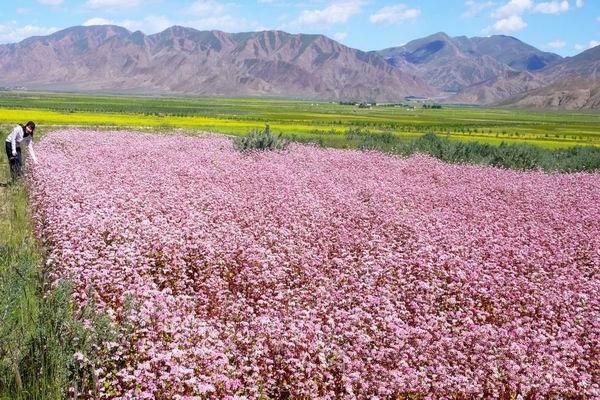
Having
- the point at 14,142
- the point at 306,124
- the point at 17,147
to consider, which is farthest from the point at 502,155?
the point at 306,124

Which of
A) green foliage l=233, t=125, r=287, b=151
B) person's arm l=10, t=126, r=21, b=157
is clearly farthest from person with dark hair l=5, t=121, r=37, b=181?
green foliage l=233, t=125, r=287, b=151

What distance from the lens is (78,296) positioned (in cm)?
796

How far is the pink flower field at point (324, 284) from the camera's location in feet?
20.1

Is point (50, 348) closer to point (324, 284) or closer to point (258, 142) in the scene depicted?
point (324, 284)

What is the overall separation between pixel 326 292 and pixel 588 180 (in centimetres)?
1982

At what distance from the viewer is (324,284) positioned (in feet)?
30.5

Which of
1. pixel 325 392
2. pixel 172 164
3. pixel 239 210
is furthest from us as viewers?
pixel 172 164

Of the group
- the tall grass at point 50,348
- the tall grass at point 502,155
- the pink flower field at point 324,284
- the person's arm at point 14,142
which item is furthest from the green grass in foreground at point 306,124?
the tall grass at point 50,348

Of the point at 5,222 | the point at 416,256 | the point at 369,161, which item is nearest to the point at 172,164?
the point at 5,222

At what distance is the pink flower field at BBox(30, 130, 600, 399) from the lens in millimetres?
6113

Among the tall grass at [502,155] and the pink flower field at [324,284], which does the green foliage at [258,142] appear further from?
the pink flower field at [324,284]

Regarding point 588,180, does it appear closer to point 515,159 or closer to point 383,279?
point 515,159

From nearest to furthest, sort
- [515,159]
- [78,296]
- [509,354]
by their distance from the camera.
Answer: [509,354] → [78,296] → [515,159]

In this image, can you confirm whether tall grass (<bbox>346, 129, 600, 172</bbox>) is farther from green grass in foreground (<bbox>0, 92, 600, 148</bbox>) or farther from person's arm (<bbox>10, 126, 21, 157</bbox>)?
person's arm (<bbox>10, 126, 21, 157</bbox>)
